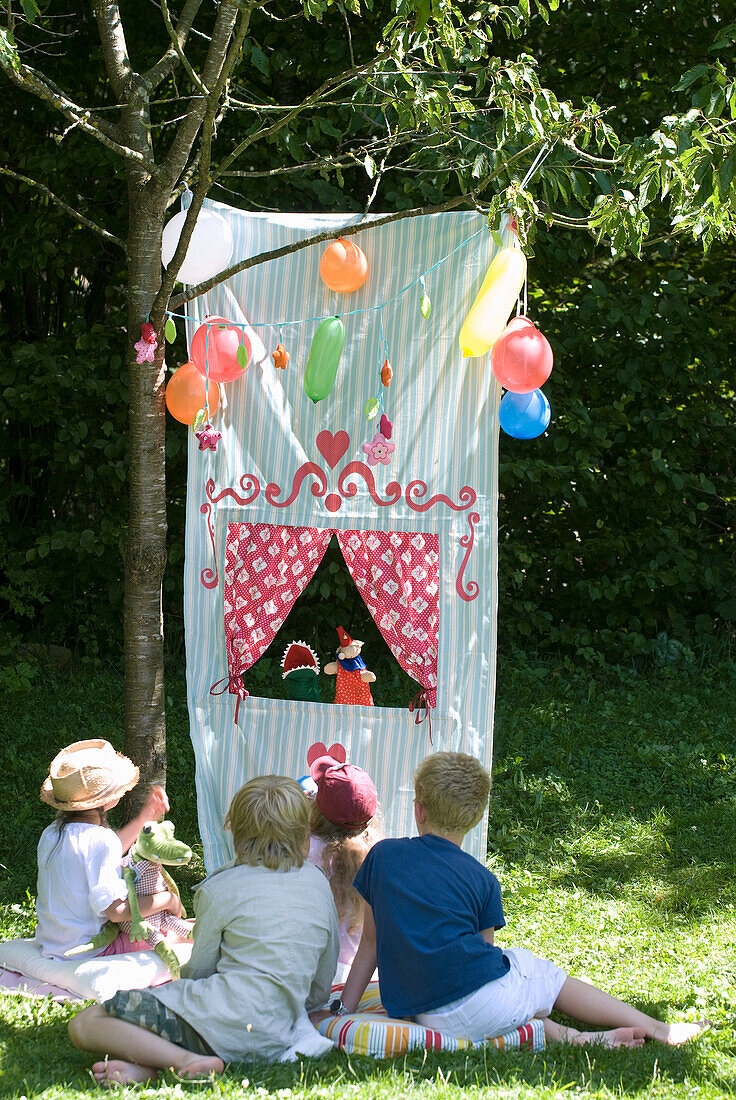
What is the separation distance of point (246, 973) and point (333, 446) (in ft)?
6.12

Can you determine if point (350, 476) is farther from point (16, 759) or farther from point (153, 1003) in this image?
point (16, 759)

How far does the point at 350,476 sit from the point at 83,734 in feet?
8.27

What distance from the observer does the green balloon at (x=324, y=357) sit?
3619mm

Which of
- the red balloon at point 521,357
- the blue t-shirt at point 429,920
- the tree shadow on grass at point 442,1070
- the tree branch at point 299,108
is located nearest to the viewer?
the tree shadow on grass at point 442,1070

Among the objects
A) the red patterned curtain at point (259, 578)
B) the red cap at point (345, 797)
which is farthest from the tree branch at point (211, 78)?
the red cap at point (345, 797)

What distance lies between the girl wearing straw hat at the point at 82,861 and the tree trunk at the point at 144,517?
62 centimetres

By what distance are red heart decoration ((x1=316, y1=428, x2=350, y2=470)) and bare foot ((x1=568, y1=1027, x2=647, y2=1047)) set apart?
2019 mm

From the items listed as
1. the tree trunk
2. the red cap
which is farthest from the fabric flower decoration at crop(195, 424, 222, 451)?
the red cap

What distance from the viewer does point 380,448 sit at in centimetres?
376

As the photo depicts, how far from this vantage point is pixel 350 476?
3.81 meters

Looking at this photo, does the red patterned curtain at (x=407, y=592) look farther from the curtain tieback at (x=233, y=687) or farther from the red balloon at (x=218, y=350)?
the red balloon at (x=218, y=350)

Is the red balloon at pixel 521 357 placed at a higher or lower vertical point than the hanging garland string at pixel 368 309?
lower

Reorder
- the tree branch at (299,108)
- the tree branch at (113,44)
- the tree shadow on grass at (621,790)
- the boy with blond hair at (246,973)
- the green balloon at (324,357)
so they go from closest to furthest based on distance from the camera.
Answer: the boy with blond hair at (246,973) → the tree branch at (299,108) → the green balloon at (324,357) → the tree branch at (113,44) → the tree shadow on grass at (621,790)

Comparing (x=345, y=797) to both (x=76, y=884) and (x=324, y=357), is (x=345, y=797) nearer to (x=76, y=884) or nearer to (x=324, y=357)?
(x=76, y=884)
